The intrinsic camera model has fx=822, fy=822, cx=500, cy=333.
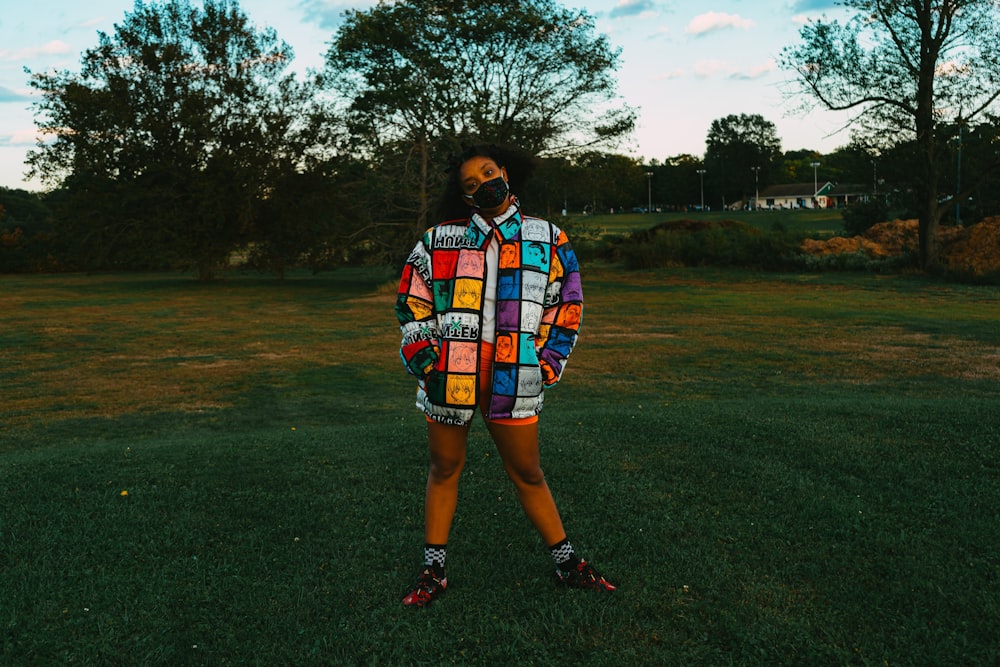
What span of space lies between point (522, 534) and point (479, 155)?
2.11 metres

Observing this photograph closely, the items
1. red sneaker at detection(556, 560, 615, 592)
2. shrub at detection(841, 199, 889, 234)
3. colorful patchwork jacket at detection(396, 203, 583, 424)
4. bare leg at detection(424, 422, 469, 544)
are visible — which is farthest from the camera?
shrub at detection(841, 199, 889, 234)

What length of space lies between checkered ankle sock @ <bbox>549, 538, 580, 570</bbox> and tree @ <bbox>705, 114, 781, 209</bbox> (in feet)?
391

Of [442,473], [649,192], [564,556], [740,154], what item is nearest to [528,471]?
[442,473]

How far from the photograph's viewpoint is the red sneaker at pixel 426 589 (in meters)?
3.62

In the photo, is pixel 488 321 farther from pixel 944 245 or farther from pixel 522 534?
pixel 944 245

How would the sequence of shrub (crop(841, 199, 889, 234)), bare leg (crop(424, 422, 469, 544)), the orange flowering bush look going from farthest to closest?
shrub (crop(841, 199, 889, 234)), the orange flowering bush, bare leg (crop(424, 422, 469, 544))

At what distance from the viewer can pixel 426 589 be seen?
3652 millimetres

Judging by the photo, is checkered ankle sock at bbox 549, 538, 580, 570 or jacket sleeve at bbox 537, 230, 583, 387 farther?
checkered ankle sock at bbox 549, 538, 580, 570

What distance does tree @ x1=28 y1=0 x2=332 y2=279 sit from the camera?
1316 inches

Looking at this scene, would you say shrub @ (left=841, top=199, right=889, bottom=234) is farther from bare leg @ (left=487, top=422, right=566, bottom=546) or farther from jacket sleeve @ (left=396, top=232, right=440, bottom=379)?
jacket sleeve @ (left=396, top=232, right=440, bottom=379)

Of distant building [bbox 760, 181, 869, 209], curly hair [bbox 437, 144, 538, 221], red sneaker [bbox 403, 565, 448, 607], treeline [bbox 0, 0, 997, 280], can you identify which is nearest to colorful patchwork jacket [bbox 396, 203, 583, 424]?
curly hair [bbox 437, 144, 538, 221]

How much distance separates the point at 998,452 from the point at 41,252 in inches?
2156

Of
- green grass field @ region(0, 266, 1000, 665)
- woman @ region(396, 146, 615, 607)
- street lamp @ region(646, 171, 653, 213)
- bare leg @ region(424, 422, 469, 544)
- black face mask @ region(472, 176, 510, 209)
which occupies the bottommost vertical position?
green grass field @ region(0, 266, 1000, 665)

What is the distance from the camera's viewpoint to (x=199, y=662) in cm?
323
